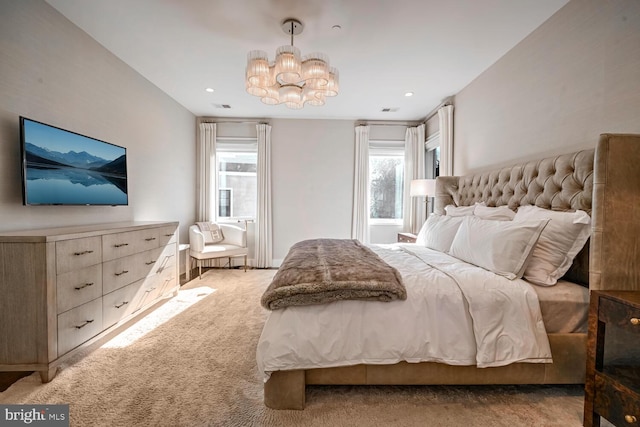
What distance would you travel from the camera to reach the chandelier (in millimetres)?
2021

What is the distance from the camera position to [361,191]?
4.56 metres

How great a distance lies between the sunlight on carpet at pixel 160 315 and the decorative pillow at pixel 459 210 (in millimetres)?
3041

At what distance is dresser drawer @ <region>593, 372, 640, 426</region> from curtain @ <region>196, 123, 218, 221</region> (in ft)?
15.3

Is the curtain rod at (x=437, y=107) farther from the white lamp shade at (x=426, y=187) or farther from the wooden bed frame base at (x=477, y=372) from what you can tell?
the wooden bed frame base at (x=477, y=372)

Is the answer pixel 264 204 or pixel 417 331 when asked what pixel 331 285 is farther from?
pixel 264 204

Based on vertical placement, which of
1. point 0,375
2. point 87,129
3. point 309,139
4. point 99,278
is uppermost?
point 309,139

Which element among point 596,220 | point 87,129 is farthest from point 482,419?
point 87,129

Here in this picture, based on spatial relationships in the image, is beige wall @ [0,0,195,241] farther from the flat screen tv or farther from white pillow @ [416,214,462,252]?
white pillow @ [416,214,462,252]

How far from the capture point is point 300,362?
1.34m

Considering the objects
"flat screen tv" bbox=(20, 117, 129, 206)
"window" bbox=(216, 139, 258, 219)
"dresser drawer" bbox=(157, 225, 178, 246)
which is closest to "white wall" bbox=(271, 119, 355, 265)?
"window" bbox=(216, 139, 258, 219)

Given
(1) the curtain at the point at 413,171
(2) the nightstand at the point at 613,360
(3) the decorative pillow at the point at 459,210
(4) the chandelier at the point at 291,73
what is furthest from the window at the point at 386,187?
(2) the nightstand at the point at 613,360

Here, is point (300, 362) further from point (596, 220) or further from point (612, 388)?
point (596, 220)

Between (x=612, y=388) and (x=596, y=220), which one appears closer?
(x=612, y=388)

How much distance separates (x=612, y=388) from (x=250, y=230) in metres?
4.36
